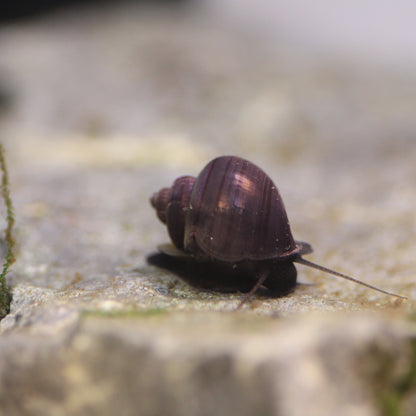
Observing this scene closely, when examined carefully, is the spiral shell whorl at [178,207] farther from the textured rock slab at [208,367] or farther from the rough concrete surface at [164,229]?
the textured rock slab at [208,367]

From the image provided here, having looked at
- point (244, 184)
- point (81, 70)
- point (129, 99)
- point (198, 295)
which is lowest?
point (198, 295)

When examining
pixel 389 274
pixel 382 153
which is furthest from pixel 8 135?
pixel 389 274

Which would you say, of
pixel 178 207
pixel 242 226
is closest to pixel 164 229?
pixel 178 207

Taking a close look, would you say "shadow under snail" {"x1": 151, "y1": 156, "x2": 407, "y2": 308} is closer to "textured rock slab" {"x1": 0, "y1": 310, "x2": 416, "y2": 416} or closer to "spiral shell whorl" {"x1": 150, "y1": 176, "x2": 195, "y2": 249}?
"spiral shell whorl" {"x1": 150, "y1": 176, "x2": 195, "y2": 249}

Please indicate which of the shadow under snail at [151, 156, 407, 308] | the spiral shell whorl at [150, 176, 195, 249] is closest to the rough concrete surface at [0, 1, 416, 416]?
the shadow under snail at [151, 156, 407, 308]

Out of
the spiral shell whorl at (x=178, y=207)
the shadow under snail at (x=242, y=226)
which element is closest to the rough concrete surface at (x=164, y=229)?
the shadow under snail at (x=242, y=226)

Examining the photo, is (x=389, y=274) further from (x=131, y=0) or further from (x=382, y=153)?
(x=131, y=0)

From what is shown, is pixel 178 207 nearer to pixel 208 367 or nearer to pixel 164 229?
pixel 164 229
